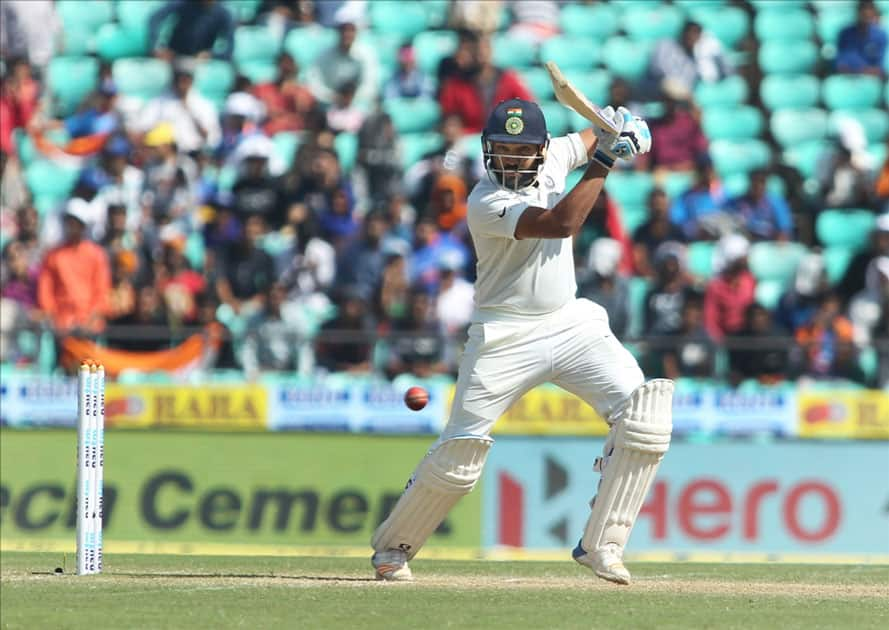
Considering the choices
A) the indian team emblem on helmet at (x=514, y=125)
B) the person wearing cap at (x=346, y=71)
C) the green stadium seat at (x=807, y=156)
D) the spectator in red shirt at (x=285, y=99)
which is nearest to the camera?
the indian team emblem on helmet at (x=514, y=125)

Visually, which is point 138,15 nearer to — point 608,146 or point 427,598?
point 608,146

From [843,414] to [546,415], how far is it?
88.5 inches

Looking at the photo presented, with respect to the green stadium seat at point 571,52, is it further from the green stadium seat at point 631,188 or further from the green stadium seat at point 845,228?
the green stadium seat at point 845,228

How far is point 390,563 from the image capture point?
29.6ft

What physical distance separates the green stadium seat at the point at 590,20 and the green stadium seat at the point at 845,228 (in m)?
3.49

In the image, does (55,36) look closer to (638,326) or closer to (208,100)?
(208,100)

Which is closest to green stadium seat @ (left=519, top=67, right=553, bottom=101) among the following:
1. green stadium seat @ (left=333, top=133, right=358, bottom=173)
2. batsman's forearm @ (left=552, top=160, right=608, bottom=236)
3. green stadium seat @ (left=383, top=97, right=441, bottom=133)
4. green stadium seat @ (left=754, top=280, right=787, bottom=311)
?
green stadium seat @ (left=383, top=97, right=441, bottom=133)

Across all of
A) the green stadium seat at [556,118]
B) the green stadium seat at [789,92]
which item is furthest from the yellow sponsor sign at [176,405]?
the green stadium seat at [789,92]

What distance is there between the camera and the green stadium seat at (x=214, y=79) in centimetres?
1866

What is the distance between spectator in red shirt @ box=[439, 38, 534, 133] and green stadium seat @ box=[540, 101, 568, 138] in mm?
376

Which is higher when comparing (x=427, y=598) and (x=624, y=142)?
(x=624, y=142)

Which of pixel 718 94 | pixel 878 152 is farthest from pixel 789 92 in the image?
pixel 878 152

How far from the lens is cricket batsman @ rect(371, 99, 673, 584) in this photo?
28.3 ft

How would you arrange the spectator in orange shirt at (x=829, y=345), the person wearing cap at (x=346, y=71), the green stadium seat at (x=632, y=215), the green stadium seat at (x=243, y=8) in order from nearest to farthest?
the spectator in orange shirt at (x=829, y=345) → the green stadium seat at (x=632, y=215) → the person wearing cap at (x=346, y=71) → the green stadium seat at (x=243, y=8)
